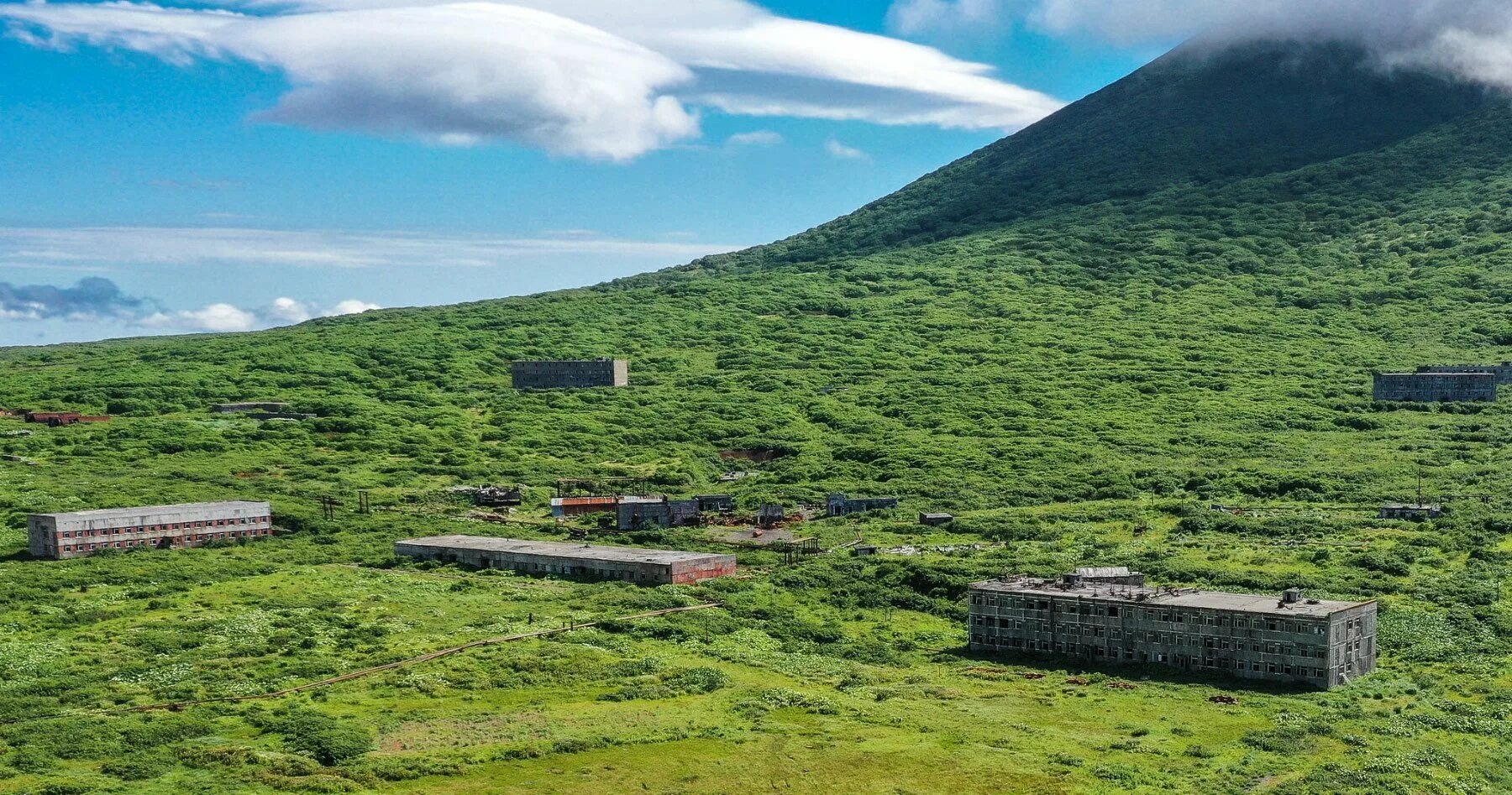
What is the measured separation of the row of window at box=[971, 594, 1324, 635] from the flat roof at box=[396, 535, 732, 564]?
79.6 ft

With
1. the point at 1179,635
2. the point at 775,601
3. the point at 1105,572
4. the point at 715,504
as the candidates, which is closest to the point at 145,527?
the point at 715,504

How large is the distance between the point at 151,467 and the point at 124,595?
1914 inches

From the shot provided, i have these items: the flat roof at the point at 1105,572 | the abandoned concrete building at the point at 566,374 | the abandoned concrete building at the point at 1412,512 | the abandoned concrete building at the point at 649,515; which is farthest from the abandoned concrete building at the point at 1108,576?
the abandoned concrete building at the point at 566,374

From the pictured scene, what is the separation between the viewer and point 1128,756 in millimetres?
68375

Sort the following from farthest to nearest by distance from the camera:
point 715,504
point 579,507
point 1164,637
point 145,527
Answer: point 579,507 < point 715,504 < point 145,527 < point 1164,637

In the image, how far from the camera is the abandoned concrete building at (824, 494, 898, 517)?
13075 cm

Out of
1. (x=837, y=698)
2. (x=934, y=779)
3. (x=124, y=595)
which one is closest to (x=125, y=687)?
(x=124, y=595)

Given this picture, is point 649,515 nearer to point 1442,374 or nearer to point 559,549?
point 559,549

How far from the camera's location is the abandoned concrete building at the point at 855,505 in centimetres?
13075

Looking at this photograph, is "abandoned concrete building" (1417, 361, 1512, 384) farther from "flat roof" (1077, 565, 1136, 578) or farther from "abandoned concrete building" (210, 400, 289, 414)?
"abandoned concrete building" (210, 400, 289, 414)

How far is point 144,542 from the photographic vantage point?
11688 cm

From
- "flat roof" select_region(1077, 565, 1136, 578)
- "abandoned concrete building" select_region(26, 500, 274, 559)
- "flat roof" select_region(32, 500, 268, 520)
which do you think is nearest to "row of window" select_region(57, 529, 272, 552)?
"abandoned concrete building" select_region(26, 500, 274, 559)

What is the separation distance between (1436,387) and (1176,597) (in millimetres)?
99325

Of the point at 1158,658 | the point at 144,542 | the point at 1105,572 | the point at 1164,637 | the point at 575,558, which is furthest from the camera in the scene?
the point at 144,542
